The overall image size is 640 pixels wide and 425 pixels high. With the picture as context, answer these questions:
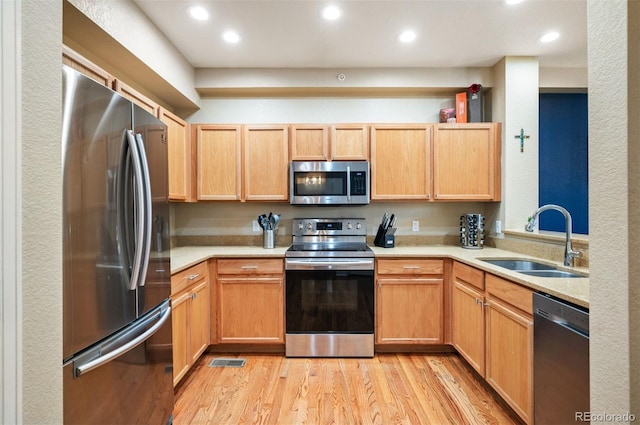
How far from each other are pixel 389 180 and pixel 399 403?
183cm

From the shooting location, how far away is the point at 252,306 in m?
2.60

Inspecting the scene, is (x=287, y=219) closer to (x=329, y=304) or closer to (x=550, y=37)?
(x=329, y=304)

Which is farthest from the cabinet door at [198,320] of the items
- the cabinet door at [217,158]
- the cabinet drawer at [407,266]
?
the cabinet drawer at [407,266]

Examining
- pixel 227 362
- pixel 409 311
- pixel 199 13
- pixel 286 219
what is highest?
pixel 199 13

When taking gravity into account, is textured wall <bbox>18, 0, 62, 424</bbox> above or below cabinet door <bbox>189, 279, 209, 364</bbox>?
above

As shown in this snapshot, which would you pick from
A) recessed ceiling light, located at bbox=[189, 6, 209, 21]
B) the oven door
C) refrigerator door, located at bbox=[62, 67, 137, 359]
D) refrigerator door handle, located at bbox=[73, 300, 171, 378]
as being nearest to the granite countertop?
the oven door

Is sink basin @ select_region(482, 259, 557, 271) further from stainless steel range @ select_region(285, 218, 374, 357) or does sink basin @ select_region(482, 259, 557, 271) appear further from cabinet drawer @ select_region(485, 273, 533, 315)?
stainless steel range @ select_region(285, 218, 374, 357)

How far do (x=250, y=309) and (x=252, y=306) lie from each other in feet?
0.10

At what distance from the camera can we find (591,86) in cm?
94

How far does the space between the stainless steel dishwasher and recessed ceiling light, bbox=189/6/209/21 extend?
270 cm

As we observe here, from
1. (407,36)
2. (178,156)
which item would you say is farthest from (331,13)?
(178,156)

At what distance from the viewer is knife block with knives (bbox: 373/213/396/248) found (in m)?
2.91

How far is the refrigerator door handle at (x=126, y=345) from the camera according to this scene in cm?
102

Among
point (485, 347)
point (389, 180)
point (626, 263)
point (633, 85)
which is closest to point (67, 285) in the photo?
point (626, 263)
